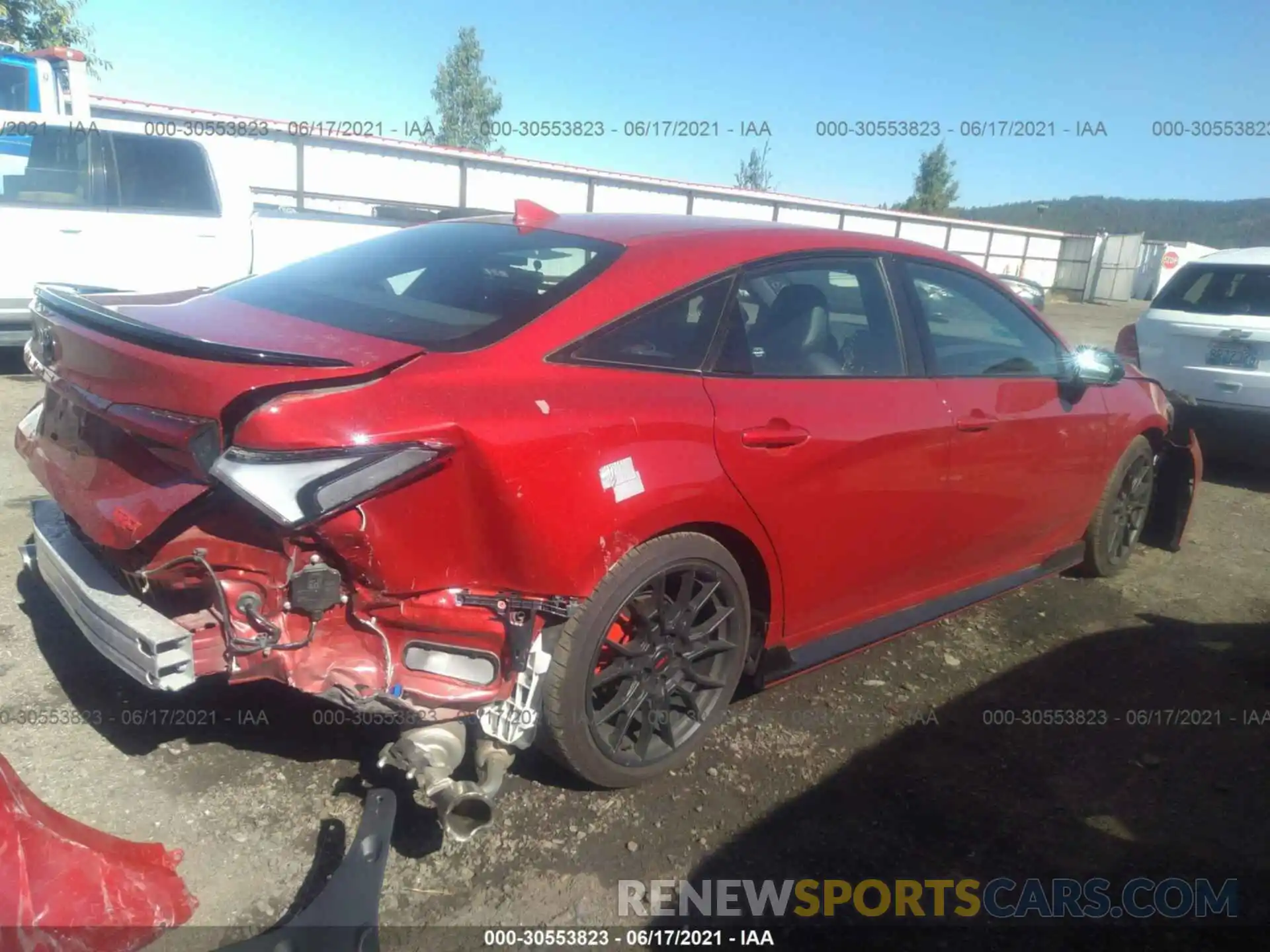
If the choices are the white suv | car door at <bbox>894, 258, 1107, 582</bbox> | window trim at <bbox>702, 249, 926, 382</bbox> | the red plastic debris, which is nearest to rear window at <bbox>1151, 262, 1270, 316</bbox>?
the white suv

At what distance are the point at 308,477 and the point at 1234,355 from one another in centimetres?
681

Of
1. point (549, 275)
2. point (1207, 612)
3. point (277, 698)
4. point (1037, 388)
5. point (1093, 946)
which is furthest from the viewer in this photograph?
point (1207, 612)

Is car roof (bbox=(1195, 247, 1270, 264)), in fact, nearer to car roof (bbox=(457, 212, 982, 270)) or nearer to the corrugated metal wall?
car roof (bbox=(457, 212, 982, 270))

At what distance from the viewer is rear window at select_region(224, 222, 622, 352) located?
2549mm

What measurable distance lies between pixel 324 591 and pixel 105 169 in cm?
670

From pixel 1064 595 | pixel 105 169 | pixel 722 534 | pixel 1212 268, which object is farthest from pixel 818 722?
pixel 105 169

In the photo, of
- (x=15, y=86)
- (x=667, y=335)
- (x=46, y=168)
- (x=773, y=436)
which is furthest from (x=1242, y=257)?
(x=15, y=86)

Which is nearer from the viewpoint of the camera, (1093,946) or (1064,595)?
(1093,946)

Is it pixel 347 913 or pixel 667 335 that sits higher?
pixel 667 335

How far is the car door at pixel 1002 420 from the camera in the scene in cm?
346

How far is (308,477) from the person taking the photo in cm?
206

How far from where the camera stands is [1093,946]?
2.37 m

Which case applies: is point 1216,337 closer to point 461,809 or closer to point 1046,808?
point 1046,808

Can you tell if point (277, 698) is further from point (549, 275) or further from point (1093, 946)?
point (1093, 946)
